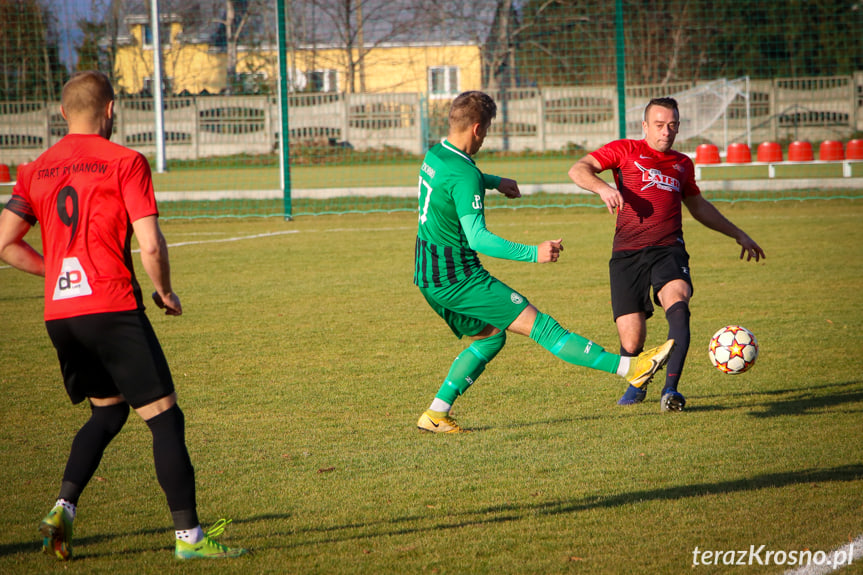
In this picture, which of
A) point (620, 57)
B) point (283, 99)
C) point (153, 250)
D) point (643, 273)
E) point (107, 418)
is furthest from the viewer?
point (283, 99)

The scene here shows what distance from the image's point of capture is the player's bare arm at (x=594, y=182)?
4.94 m

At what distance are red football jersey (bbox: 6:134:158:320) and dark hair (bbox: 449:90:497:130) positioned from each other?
198cm

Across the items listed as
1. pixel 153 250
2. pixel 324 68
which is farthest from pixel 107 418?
pixel 324 68

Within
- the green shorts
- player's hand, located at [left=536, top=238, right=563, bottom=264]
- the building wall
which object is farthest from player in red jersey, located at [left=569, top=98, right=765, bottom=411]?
the building wall

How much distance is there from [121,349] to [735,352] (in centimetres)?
395

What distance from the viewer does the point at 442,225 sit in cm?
489

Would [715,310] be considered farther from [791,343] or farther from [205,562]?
[205,562]

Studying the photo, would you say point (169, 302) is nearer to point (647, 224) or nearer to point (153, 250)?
point (153, 250)

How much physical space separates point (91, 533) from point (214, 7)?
27689mm

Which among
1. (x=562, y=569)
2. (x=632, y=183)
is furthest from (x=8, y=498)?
(x=632, y=183)

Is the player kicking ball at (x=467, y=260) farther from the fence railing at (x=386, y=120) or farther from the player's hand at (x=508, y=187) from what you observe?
the fence railing at (x=386, y=120)

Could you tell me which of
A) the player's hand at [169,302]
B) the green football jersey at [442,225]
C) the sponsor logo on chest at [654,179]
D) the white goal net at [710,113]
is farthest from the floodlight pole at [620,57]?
the player's hand at [169,302]

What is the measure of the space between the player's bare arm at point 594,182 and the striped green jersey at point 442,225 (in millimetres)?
735

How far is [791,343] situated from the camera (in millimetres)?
7414
